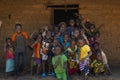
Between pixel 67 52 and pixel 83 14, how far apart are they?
6.05 feet

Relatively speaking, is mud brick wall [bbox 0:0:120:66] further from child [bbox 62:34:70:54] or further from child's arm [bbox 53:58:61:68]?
child's arm [bbox 53:58:61:68]

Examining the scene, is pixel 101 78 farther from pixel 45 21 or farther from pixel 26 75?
pixel 45 21

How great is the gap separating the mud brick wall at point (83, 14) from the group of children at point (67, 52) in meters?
1.04

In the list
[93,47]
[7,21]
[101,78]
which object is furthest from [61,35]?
[7,21]

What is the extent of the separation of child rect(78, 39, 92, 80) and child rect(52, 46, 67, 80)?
18.7 inches

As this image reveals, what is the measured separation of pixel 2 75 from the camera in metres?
9.03

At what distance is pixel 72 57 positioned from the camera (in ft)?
28.6

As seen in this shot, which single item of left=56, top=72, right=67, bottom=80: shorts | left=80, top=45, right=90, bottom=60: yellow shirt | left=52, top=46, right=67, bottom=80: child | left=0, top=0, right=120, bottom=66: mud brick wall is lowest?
left=56, top=72, right=67, bottom=80: shorts

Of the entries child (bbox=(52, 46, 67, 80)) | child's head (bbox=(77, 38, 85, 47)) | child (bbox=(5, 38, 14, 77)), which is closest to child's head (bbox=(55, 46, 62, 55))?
child (bbox=(52, 46, 67, 80))

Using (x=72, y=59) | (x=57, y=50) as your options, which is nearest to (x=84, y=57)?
(x=72, y=59)

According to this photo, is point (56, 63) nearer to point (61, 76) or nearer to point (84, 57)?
point (61, 76)

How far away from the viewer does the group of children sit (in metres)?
8.45

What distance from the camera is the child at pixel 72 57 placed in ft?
28.3

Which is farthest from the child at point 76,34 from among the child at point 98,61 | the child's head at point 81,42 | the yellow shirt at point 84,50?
the child at point 98,61
